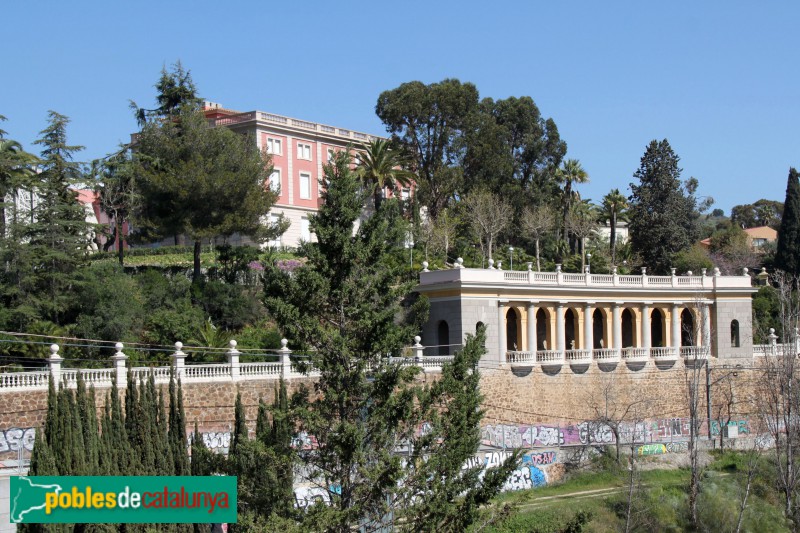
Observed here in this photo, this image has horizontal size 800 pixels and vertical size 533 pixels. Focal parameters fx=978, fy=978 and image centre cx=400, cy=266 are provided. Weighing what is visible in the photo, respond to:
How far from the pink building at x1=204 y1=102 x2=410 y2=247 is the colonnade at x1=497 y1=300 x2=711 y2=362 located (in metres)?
18.0

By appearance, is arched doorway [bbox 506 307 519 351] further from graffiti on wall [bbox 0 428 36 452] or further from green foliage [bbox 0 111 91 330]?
graffiti on wall [bbox 0 428 36 452]

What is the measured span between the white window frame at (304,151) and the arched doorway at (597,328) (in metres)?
23.2

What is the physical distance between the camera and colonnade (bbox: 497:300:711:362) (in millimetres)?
50016

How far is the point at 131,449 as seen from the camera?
91.4ft

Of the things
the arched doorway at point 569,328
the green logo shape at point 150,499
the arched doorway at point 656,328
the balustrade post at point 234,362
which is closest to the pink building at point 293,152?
the arched doorway at point 569,328

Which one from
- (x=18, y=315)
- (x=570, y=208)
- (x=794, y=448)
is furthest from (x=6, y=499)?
(x=570, y=208)

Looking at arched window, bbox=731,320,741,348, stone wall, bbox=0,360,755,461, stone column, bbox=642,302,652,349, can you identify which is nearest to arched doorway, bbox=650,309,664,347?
stone column, bbox=642,302,652,349

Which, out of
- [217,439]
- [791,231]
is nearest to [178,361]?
[217,439]

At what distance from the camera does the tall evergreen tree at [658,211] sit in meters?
70.5

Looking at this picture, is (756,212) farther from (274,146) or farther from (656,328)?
(274,146)

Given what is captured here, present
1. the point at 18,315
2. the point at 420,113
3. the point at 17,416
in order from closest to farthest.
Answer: the point at 17,416 → the point at 18,315 → the point at 420,113

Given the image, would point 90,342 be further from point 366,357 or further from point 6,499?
point 366,357

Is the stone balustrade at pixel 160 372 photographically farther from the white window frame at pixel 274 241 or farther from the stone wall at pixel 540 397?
the white window frame at pixel 274 241

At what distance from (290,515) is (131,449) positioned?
25.5 feet
